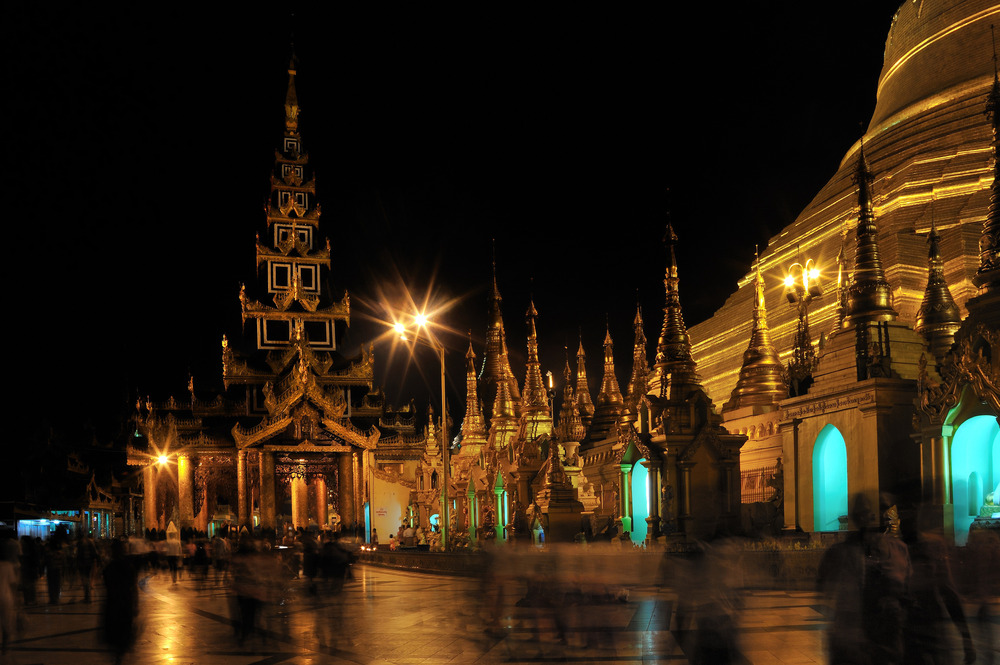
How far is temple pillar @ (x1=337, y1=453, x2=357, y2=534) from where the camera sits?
48122 mm

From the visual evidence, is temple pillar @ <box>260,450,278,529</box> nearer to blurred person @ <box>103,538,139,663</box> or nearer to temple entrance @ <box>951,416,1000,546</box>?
temple entrance @ <box>951,416,1000,546</box>

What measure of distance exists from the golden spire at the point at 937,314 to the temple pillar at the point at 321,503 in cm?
3881

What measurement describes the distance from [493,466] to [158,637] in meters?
23.4

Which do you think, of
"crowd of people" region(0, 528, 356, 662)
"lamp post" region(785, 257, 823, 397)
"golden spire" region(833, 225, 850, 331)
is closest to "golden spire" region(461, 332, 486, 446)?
"crowd of people" region(0, 528, 356, 662)

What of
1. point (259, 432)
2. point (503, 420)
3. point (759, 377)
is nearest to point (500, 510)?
point (503, 420)

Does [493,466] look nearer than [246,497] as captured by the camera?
Yes

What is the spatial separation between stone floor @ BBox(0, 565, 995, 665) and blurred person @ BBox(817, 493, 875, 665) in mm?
1143

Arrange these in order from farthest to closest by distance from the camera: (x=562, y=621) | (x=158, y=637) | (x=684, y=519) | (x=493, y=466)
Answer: (x=493, y=466) < (x=684, y=519) < (x=158, y=637) < (x=562, y=621)

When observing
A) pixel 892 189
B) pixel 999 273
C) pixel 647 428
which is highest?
pixel 892 189

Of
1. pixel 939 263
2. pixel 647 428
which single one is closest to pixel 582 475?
pixel 647 428

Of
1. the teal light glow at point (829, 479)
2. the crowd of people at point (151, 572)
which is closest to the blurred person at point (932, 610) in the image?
the crowd of people at point (151, 572)

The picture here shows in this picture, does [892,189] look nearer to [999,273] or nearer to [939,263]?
[939,263]

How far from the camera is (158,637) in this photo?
43.1 ft

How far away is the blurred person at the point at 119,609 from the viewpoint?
9.02 meters
